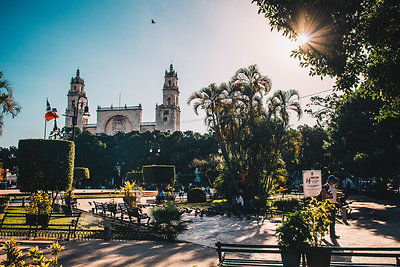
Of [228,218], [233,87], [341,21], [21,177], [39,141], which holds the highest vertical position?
[233,87]

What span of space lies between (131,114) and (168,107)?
10.8m

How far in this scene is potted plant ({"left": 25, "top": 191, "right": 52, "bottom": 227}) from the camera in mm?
9281

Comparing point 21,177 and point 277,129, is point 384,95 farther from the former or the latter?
point 21,177

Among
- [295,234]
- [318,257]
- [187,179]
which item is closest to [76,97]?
[187,179]

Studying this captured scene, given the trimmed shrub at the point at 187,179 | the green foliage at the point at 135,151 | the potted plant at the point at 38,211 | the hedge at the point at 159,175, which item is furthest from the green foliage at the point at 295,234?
the green foliage at the point at 135,151

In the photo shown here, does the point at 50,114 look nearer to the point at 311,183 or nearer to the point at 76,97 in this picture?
the point at 311,183

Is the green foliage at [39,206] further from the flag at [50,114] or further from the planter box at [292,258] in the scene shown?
the flag at [50,114]

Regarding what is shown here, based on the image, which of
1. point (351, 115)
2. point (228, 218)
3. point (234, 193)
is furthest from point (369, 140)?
point (228, 218)

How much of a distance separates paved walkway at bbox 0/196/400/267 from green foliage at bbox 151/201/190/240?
0.36 metres

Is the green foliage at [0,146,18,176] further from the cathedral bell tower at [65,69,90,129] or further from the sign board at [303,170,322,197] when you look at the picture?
the sign board at [303,170,322,197]

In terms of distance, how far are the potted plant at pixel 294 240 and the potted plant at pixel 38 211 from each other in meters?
8.08

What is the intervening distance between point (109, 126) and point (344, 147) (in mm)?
63362

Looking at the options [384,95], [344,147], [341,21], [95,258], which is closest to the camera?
[95,258]

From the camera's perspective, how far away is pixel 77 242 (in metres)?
8.15
